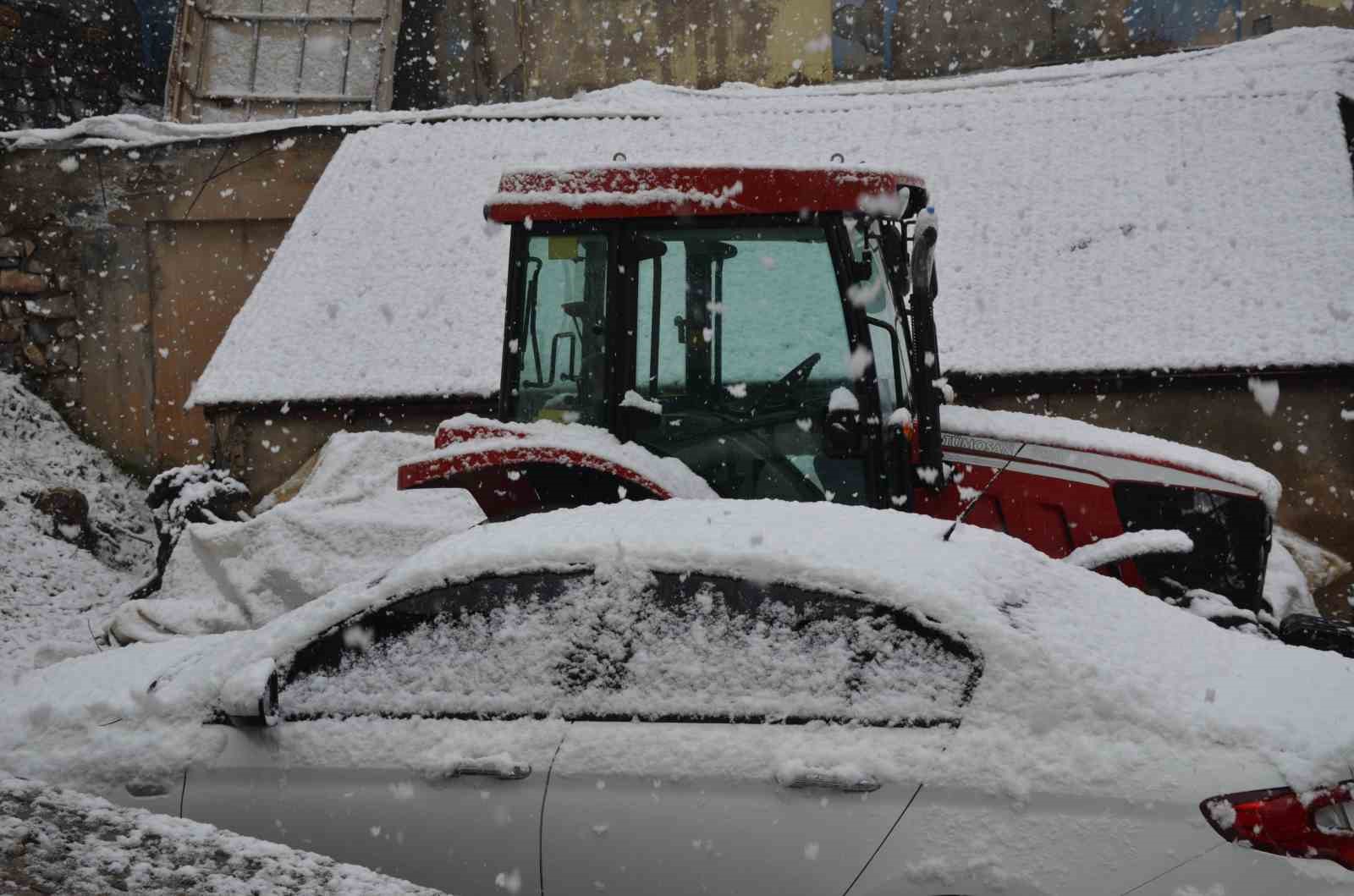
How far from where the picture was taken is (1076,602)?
10.4 feet

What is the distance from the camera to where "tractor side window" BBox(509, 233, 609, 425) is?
16.0ft

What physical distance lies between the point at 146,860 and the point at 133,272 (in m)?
9.81

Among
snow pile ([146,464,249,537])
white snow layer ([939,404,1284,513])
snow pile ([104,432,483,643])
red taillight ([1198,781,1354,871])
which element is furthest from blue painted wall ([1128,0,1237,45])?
red taillight ([1198,781,1354,871])

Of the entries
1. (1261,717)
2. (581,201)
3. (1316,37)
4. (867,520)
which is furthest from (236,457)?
(1316,37)

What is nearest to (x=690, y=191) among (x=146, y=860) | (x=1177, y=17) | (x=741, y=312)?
(x=741, y=312)

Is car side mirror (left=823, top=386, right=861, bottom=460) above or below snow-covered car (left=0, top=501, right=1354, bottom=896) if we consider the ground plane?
above

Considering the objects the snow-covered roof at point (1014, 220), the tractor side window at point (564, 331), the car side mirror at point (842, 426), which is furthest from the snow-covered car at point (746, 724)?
the snow-covered roof at point (1014, 220)

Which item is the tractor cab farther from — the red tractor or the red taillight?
the red taillight

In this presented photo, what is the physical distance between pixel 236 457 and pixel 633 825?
8.01 m

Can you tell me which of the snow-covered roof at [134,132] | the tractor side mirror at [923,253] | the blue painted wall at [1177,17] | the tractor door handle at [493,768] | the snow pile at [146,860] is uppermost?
the blue painted wall at [1177,17]

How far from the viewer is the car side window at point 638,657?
9.48 feet

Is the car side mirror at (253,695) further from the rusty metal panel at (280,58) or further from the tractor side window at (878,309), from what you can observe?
the rusty metal panel at (280,58)

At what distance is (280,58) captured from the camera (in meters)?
13.9

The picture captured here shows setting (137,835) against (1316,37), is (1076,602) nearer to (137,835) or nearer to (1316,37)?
(137,835)
